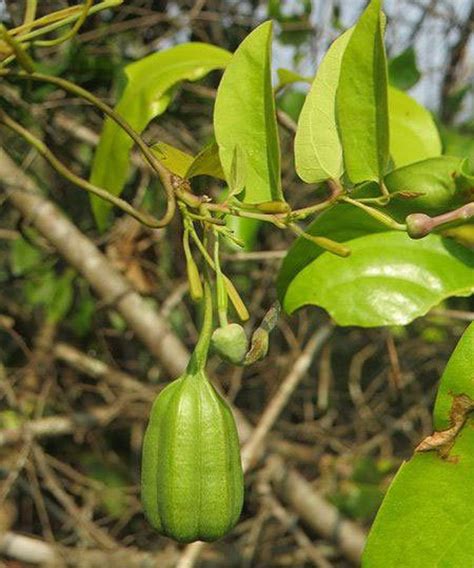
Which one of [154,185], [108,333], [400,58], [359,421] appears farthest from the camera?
[359,421]

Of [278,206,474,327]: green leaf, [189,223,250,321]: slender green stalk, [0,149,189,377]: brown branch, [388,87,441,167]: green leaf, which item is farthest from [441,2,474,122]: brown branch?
[189,223,250,321]: slender green stalk

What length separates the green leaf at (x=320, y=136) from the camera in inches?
21.0

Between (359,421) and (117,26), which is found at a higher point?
(117,26)

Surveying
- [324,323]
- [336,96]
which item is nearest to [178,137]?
[324,323]

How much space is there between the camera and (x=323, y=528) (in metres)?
1.44

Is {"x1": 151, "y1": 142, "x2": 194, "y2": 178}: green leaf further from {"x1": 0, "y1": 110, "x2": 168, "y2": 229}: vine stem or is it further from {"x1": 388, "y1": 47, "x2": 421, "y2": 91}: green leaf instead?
{"x1": 388, "y1": 47, "x2": 421, "y2": 91}: green leaf

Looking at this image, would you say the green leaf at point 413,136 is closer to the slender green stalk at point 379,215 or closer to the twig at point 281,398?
the slender green stalk at point 379,215

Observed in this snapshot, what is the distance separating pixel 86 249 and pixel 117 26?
0.43 meters

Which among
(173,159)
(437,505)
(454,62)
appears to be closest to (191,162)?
(173,159)

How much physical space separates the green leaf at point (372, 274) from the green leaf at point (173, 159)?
0.27 feet

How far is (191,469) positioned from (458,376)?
0.14 meters

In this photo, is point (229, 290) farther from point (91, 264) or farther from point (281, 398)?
point (281, 398)

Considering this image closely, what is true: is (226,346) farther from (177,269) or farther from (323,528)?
(177,269)

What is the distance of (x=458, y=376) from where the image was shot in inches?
19.1
